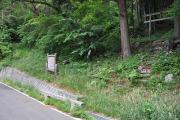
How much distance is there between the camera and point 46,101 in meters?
18.0

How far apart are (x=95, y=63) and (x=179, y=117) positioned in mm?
12399

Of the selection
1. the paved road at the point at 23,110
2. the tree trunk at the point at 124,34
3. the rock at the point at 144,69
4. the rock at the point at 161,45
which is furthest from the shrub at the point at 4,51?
the rock at the point at 144,69

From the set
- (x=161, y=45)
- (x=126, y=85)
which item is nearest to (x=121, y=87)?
(x=126, y=85)

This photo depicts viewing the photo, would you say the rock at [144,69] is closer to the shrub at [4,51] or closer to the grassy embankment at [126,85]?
the grassy embankment at [126,85]

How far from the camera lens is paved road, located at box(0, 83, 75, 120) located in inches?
568

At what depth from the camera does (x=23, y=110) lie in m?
16.1

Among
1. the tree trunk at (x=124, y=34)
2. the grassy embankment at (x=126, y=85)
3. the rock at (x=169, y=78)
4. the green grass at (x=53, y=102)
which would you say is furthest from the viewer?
the tree trunk at (x=124, y=34)

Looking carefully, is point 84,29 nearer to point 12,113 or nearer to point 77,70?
point 77,70

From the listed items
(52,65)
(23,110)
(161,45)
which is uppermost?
(161,45)

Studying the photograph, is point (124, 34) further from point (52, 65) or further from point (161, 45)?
point (52, 65)

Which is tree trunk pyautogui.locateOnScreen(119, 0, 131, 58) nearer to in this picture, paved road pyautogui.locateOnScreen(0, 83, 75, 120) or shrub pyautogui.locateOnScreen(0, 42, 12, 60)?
paved road pyautogui.locateOnScreen(0, 83, 75, 120)

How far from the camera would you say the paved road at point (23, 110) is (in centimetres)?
1442

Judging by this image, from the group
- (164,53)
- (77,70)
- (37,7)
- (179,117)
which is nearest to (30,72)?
(77,70)

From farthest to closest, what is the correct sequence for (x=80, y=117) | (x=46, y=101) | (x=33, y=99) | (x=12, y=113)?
(x=33, y=99) → (x=46, y=101) → (x=12, y=113) → (x=80, y=117)
